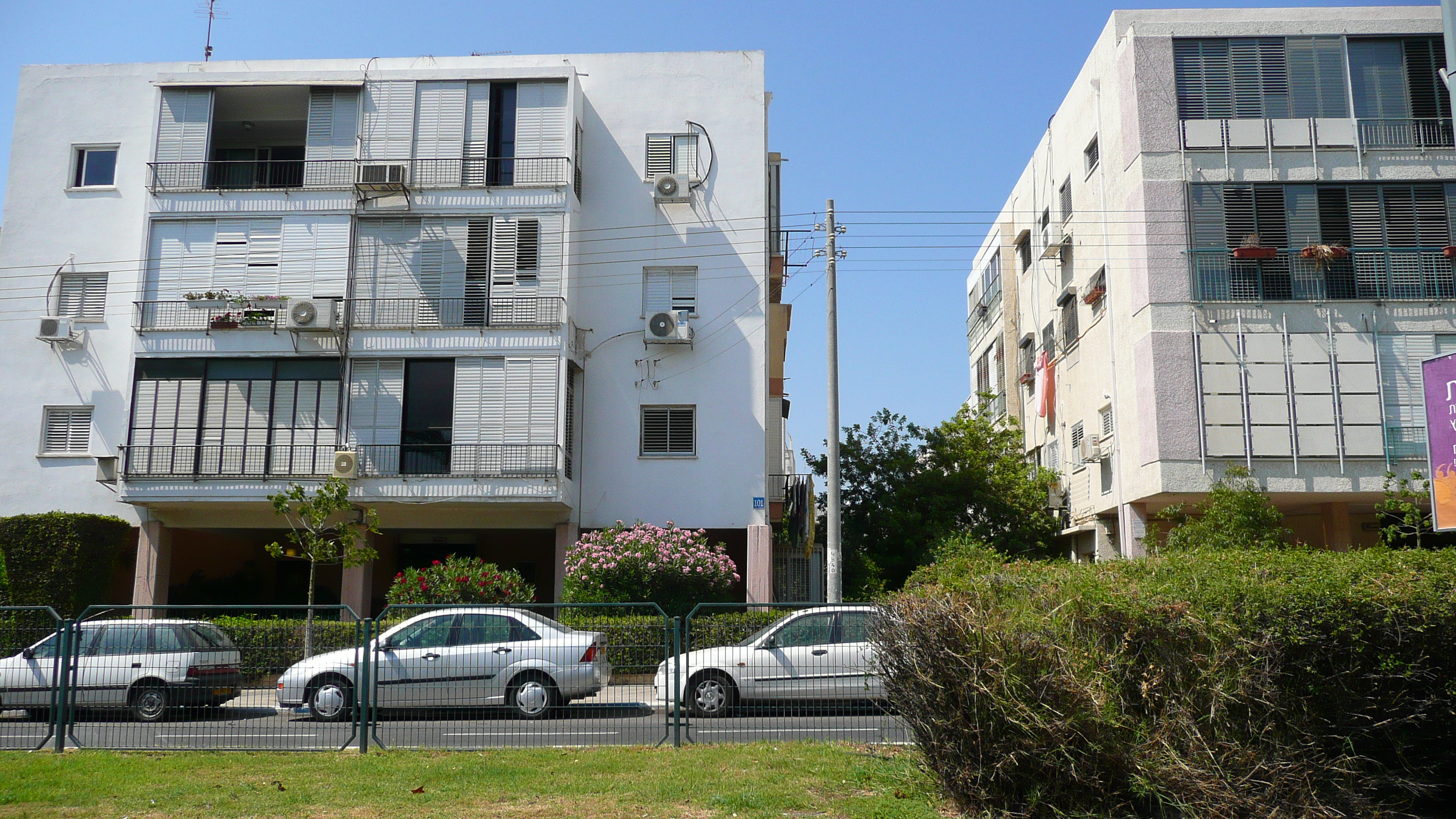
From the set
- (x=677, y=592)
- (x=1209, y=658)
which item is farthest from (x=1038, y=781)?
(x=677, y=592)

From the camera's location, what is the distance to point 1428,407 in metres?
11.2

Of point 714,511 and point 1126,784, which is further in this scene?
point 714,511

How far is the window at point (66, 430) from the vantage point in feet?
81.1

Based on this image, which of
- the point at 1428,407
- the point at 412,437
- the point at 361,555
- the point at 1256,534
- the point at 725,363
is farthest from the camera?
the point at 725,363

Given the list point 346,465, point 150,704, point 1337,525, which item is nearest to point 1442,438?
point 1337,525

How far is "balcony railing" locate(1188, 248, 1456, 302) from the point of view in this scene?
21.9m

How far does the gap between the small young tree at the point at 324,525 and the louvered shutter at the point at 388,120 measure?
7427 millimetres

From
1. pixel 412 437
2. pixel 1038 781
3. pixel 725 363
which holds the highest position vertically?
pixel 725 363

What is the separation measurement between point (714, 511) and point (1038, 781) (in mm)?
16628

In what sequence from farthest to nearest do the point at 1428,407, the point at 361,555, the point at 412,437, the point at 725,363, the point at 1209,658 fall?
the point at 725,363 → the point at 412,437 → the point at 361,555 → the point at 1428,407 → the point at 1209,658

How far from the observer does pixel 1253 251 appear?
2175 centimetres

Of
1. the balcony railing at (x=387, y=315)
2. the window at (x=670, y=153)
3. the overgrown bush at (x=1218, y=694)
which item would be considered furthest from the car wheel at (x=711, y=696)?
the window at (x=670, y=153)

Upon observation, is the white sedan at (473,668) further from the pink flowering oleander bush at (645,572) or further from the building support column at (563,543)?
the building support column at (563,543)

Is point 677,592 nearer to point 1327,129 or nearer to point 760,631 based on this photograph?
point 760,631
